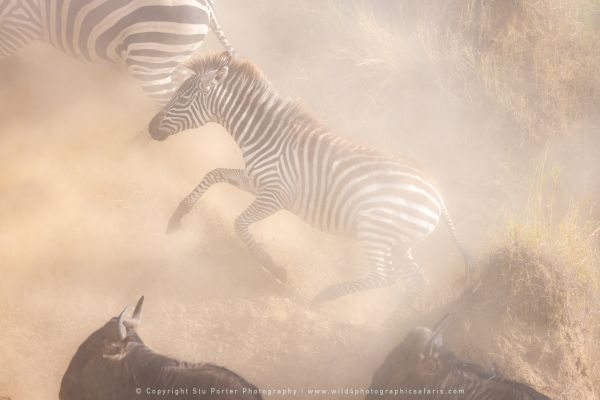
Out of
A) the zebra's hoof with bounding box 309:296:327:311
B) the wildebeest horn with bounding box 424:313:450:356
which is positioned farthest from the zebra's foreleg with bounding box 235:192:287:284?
the wildebeest horn with bounding box 424:313:450:356

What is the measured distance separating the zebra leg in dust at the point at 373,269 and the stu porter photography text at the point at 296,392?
0.71 meters

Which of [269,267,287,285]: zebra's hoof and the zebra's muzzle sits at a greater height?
the zebra's muzzle

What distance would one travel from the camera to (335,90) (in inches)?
227

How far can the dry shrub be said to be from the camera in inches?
166

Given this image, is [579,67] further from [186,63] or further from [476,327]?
[186,63]

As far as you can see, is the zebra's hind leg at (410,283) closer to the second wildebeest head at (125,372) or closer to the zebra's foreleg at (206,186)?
the zebra's foreleg at (206,186)

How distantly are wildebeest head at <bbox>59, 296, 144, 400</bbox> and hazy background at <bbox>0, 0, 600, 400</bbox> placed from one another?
61 centimetres

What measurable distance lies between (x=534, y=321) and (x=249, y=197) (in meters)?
2.54

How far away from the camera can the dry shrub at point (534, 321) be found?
13.8 ft

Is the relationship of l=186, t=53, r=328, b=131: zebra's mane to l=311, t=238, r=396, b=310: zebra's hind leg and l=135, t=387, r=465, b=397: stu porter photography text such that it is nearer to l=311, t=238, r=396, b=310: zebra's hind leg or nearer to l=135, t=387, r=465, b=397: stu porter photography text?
l=311, t=238, r=396, b=310: zebra's hind leg

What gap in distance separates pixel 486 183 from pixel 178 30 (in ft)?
10.3

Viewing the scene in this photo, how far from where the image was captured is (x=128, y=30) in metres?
4.58

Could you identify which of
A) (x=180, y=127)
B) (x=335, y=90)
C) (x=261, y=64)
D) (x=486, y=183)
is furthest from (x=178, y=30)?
(x=486, y=183)

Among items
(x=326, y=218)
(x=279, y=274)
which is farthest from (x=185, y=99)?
(x=279, y=274)
